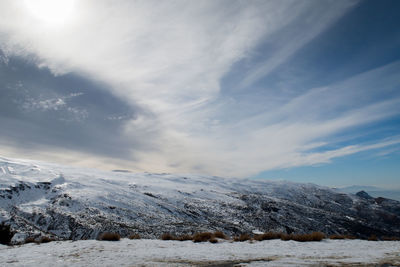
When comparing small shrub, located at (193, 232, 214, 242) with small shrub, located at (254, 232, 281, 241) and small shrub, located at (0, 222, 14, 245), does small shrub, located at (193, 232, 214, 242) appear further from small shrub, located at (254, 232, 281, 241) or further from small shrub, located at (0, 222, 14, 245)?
small shrub, located at (0, 222, 14, 245)

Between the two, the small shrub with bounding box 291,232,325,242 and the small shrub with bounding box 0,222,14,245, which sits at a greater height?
the small shrub with bounding box 291,232,325,242

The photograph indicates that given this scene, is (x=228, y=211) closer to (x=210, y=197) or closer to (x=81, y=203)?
(x=210, y=197)

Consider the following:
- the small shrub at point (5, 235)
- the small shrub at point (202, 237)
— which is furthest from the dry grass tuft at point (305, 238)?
the small shrub at point (5, 235)

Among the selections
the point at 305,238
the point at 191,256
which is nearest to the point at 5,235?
the point at 191,256

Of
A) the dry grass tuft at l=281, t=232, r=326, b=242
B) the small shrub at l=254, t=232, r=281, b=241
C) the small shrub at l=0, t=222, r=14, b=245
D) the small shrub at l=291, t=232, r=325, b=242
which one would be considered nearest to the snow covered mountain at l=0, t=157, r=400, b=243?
the small shrub at l=0, t=222, r=14, b=245

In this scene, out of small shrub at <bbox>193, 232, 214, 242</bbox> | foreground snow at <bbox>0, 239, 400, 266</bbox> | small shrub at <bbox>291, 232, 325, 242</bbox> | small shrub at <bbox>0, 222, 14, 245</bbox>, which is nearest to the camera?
foreground snow at <bbox>0, 239, 400, 266</bbox>

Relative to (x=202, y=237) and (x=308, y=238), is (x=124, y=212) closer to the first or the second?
(x=202, y=237)

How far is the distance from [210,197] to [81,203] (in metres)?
58.6

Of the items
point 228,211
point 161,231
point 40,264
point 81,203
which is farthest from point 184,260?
point 228,211

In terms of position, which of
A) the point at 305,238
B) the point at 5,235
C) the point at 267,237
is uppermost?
the point at 305,238

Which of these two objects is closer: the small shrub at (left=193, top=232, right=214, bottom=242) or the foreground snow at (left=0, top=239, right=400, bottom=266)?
the foreground snow at (left=0, top=239, right=400, bottom=266)

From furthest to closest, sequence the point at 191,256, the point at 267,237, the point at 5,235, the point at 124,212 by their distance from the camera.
→ 1. the point at 124,212
2. the point at 5,235
3. the point at 267,237
4. the point at 191,256

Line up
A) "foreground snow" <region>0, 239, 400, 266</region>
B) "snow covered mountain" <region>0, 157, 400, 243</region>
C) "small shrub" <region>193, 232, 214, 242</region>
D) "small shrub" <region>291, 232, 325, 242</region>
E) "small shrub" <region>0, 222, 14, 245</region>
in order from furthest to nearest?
1. "snow covered mountain" <region>0, 157, 400, 243</region>
2. "small shrub" <region>0, 222, 14, 245</region>
3. "small shrub" <region>193, 232, 214, 242</region>
4. "small shrub" <region>291, 232, 325, 242</region>
5. "foreground snow" <region>0, 239, 400, 266</region>

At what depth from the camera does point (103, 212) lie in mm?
55469
